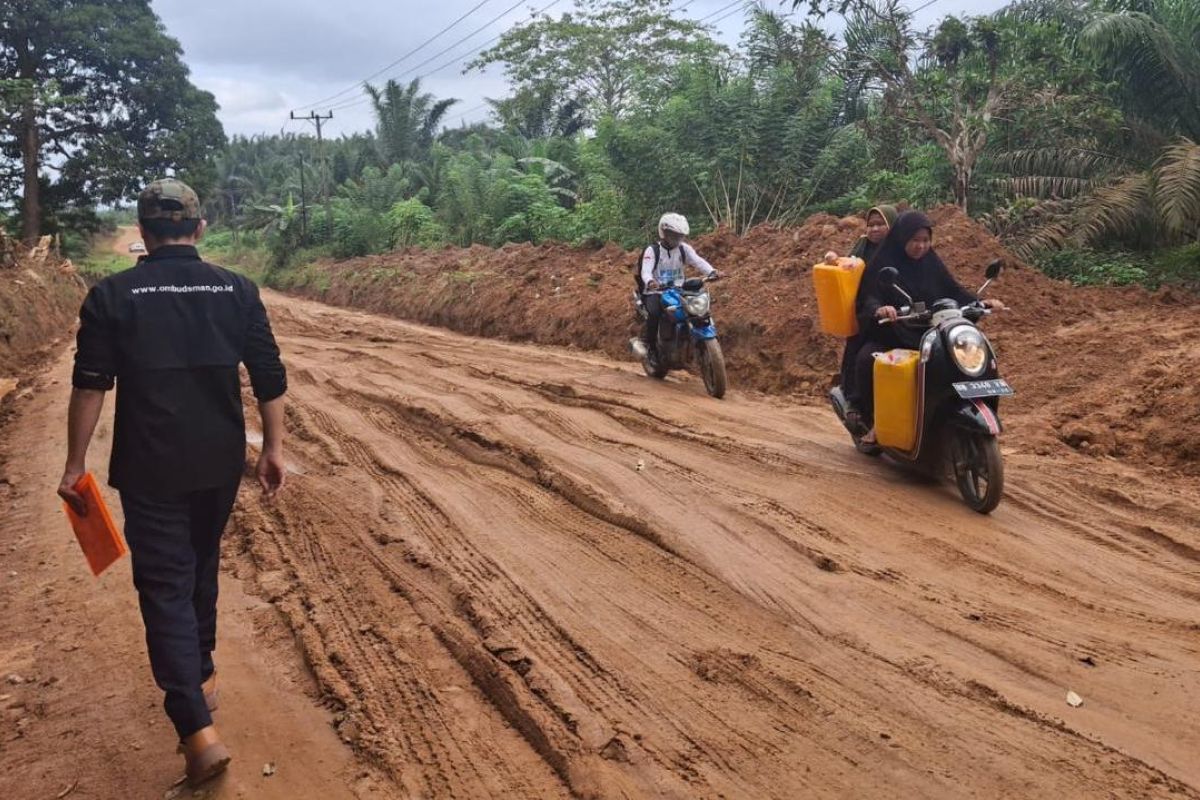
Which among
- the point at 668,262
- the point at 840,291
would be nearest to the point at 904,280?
the point at 840,291

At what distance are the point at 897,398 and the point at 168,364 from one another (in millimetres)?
4496

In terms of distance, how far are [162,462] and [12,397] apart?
987 cm

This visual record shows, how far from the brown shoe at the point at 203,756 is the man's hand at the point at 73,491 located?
860mm

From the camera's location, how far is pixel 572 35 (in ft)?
120

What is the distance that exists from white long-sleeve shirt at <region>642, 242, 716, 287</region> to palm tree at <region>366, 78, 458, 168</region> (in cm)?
3426

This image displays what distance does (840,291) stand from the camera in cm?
702

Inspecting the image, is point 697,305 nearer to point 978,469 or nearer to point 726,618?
point 978,469

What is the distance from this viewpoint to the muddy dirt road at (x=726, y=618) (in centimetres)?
314

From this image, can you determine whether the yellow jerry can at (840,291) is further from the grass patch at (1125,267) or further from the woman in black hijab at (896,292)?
the grass patch at (1125,267)

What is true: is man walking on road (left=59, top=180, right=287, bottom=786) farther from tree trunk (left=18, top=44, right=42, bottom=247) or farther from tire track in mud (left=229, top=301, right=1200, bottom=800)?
tree trunk (left=18, top=44, right=42, bottom=247)

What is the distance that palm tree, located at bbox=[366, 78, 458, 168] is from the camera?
140 feet

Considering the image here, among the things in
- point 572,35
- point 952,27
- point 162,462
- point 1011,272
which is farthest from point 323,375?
point 572,35

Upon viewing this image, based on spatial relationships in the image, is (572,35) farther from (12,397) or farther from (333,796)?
(333,796)

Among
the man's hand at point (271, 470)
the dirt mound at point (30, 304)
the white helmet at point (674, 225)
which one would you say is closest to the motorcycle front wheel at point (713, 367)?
the white helmet at point (674, 225)
